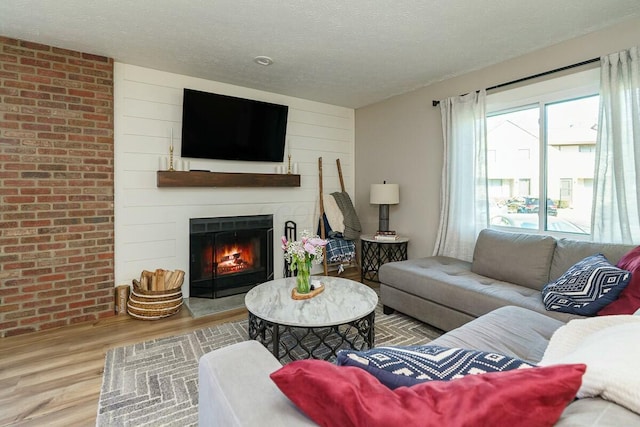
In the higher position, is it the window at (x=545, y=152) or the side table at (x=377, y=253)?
the window at (x=545, y=152)

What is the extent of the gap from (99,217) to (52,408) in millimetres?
1736

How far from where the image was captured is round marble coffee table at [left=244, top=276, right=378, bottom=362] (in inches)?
78.2

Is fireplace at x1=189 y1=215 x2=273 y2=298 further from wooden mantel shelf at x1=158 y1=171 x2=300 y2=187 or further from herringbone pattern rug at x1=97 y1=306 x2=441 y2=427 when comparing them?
herringbone pattern rug at x1=97 y1=306 x2=441 y2=427

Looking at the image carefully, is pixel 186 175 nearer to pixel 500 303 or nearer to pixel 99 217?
pixel 99 217

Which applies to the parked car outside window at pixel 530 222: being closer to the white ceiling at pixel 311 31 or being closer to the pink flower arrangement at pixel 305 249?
the white ceiling at pixel 311 31

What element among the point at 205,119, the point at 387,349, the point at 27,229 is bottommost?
the point at 387,349

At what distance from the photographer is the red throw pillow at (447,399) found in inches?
23.6

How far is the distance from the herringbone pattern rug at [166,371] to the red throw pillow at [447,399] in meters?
1.35

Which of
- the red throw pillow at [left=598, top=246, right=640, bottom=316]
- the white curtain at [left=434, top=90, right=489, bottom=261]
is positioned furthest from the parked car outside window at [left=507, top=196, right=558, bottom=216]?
the red throw pillow at [left=598, top=246, right=640, bottom=316]

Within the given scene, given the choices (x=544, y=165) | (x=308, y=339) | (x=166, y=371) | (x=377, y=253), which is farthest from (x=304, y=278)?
(x=544, y=165)

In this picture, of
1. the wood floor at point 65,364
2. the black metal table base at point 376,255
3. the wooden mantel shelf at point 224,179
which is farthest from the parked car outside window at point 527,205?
the wood floor at point 65,364

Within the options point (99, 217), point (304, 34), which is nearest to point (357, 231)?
point (304, 34)

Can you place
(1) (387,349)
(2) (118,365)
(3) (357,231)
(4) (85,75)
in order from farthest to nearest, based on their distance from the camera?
1. (3) (357,231)
2. (4) (85,75)
3. (2) (118,365)
4. (1) (387,349)

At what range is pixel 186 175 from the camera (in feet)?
11.1
